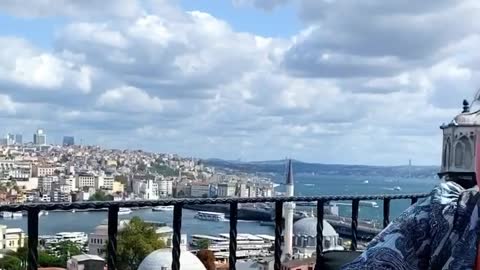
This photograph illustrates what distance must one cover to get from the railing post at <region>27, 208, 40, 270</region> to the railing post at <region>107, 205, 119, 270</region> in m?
0.30

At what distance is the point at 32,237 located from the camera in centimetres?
252

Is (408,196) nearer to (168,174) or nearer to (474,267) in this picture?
(474,267)

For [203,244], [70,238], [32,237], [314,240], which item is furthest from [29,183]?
[32,237]

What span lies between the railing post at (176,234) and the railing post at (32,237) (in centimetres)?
57

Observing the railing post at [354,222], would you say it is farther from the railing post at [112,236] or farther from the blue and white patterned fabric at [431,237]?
the blue and white patterned fabric at [431,237]

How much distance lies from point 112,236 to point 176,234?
26 cm

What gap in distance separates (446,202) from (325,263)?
33.2 inches

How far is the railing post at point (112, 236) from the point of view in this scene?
2781 mm

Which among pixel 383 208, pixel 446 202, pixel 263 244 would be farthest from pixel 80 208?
pixel 263 244

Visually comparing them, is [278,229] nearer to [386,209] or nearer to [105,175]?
[386,209]

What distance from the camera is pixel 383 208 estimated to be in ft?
12.7

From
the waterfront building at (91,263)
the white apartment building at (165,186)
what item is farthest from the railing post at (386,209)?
the white apartment building at (165,186)

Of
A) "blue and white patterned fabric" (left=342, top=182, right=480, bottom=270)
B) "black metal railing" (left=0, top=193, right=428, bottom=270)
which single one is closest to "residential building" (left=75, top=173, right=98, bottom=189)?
"black metal railing" (left=0, top=193, right=428, bottom=270)

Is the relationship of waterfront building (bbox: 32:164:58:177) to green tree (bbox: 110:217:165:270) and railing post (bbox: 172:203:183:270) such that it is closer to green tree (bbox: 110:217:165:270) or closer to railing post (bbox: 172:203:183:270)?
green tree (bbox: 110:217:165:270)
